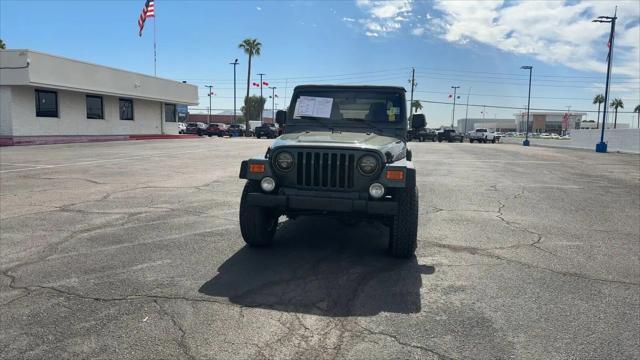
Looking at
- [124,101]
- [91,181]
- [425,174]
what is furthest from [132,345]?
[124,101]

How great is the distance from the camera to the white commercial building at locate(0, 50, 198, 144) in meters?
24.0

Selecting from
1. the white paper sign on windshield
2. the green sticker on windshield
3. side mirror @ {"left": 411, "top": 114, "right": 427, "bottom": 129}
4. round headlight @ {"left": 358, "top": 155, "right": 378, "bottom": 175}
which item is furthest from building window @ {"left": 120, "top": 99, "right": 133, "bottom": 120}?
round headlight @ {"left": 358, "top": 155, "right": 378, "bottom": 175}

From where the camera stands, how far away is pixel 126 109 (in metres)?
33.9

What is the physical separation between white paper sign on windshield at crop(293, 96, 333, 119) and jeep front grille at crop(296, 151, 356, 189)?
65.6 inches

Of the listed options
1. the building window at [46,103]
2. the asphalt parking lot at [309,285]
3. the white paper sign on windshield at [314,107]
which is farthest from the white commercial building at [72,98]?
the white paper sign on windshield at [314,107]

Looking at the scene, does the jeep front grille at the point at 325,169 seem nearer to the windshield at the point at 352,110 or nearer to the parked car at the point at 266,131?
the windshield at the point at 352,110

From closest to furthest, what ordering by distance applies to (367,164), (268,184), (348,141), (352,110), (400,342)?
(400,342) → (367,164) → (268,184) → (348,141) → (352,110)

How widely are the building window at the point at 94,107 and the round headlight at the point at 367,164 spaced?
29865 millimetres

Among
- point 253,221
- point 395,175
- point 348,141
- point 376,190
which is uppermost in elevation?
point 348,141

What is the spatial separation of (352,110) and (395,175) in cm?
201

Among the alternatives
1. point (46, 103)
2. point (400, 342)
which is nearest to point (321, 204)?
point (400, 342)

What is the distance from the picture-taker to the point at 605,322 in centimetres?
363

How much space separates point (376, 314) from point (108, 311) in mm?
2161

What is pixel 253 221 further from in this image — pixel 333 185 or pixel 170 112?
pixel 170 112
